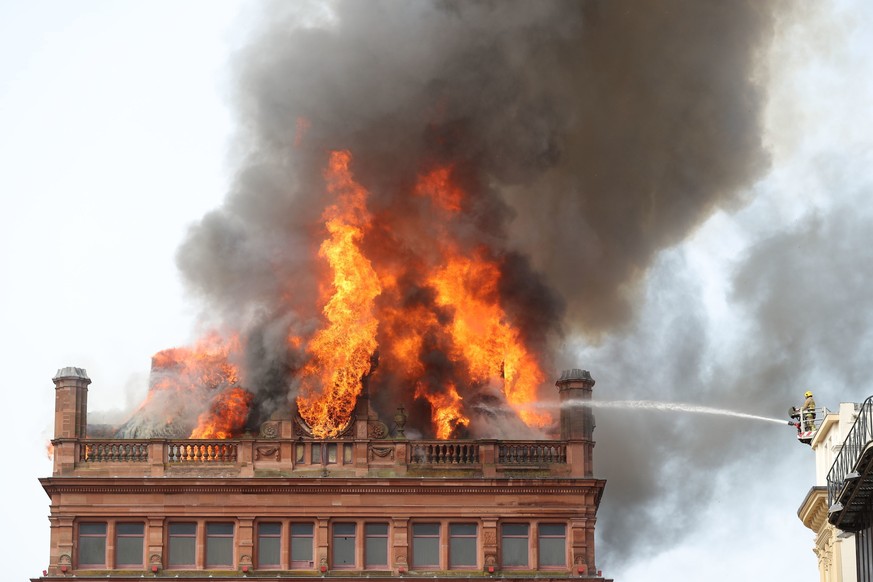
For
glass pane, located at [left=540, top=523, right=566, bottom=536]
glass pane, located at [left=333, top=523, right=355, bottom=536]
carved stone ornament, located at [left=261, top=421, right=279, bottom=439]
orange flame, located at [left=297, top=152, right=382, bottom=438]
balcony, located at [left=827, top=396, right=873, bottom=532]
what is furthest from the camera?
orange flame, located at [left=297, top=152, right=382, bottom=438]

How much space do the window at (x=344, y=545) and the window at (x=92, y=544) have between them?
761 cm

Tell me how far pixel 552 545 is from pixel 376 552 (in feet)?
19.1

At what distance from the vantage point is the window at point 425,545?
292 feet

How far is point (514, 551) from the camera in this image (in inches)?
3501

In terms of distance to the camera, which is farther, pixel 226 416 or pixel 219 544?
pixel 226 416

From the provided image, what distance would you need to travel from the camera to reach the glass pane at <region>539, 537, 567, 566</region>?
8862 cm

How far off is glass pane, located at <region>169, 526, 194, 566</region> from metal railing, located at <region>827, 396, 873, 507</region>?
72.2 feet

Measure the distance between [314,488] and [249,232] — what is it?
1021 cm

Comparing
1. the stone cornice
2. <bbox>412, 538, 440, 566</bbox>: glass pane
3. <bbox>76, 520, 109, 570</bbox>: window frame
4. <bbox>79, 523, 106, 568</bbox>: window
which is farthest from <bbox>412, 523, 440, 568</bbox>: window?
<bbox>79, 523, 106, 568</bbox>: window

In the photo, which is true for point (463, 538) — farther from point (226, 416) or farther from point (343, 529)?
point (226, 416)

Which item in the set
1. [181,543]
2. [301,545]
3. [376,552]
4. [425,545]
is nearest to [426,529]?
[425,545]

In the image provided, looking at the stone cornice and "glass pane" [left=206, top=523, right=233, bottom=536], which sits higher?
the stone cornice

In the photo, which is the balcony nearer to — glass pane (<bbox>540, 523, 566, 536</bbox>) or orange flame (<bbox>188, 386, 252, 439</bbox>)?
glass pane (<bbox>540, 523, 566, 536</bbox>)

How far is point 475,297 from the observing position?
3728 inches
